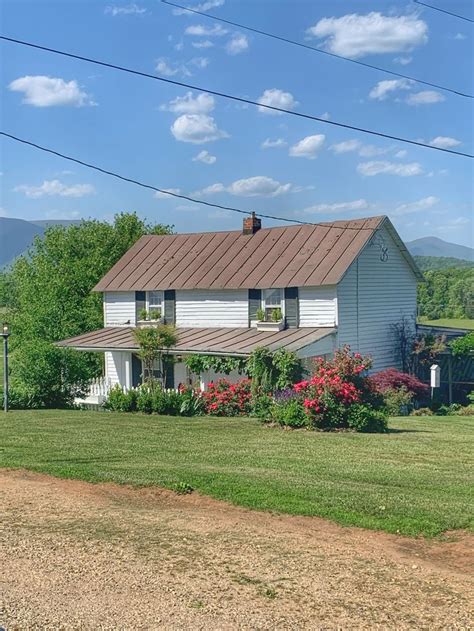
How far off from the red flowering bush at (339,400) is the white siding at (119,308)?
15460 mm

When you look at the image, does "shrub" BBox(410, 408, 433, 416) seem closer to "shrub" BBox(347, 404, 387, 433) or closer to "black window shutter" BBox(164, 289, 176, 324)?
"shrub" BBox(347, 404, 387, 433)

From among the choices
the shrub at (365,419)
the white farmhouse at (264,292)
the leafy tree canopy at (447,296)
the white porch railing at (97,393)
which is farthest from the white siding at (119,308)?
the leafy tree canopy at (447,296)

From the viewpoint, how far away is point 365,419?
18.7 meters

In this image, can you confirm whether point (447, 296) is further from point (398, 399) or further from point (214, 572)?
point (214, 572)

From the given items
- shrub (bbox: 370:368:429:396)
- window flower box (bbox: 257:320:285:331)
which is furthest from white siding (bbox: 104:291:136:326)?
shrub (bbox: 370:368:429:396)

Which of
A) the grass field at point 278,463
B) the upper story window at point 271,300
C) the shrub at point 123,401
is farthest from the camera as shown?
the upper story window at point 271,300

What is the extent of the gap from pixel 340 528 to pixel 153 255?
A: 26.8m

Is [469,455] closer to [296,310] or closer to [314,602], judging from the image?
[314,602]

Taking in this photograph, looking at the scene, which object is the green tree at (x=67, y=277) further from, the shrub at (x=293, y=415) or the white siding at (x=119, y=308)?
the shrub at (x=293, y=415)

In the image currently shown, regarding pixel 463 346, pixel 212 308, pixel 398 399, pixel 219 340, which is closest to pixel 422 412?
pixel 398 399

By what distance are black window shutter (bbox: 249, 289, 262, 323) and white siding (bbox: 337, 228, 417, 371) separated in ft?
11.0

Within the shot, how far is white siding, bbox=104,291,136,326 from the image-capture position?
33.5 m

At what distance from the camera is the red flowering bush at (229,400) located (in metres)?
23.2

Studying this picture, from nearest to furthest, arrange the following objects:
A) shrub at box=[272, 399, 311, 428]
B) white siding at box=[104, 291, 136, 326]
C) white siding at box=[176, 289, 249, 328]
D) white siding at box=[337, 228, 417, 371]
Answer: shrub at box=[272, 399, 311, 428] < white siding at box=[337, 228, 417, 371] < white siding at box=[176, 289, 249, 328] < white siding at box=[104, 291, 136, 326]
